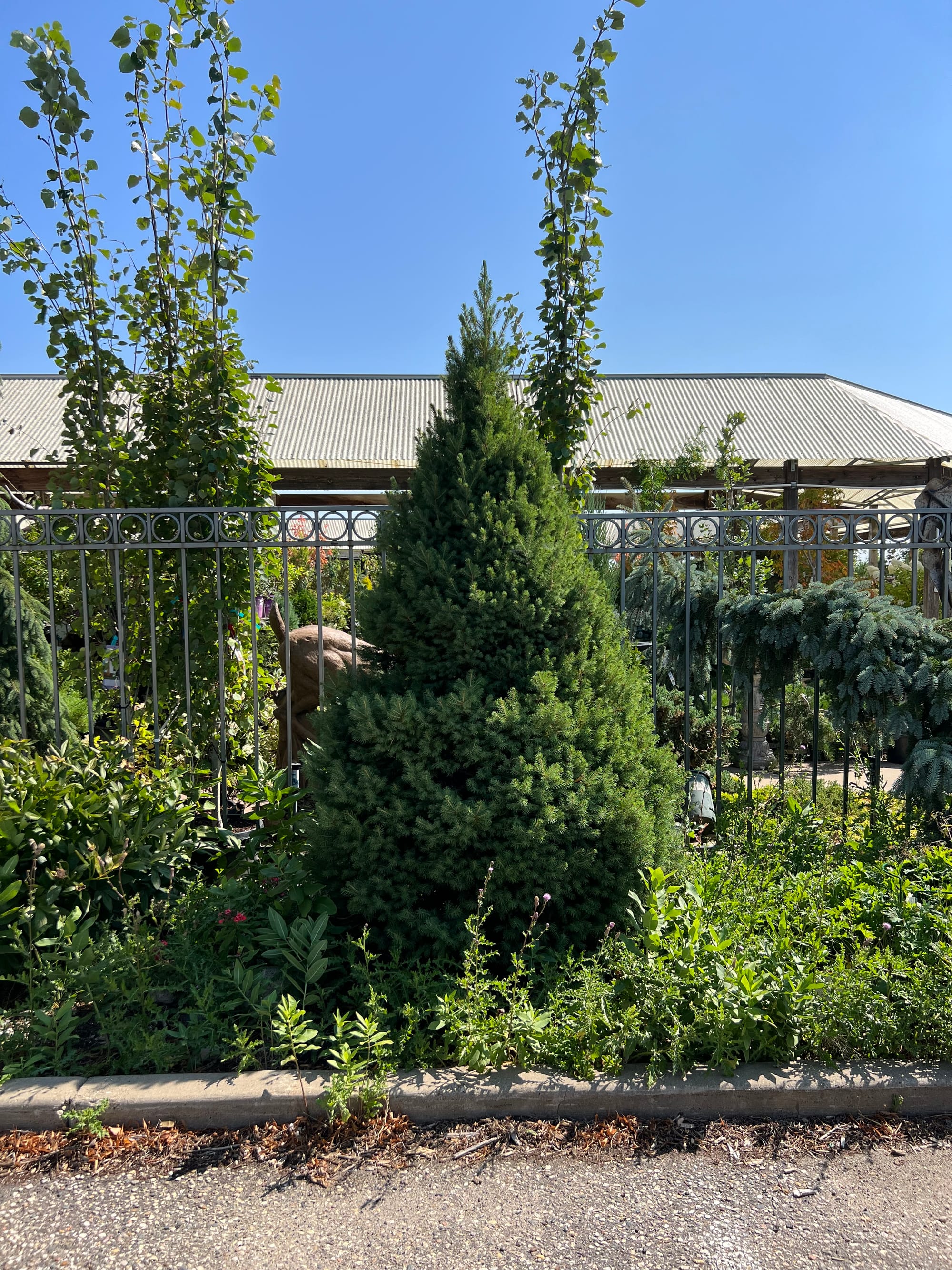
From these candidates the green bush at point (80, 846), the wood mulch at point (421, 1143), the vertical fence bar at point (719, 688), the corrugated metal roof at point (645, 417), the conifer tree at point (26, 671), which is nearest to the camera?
the wood mulch at point (421, 1143)

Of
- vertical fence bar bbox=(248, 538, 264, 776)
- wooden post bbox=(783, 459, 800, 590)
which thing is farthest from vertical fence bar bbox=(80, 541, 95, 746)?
wooden post bbox=(783, 459, 800, 590)

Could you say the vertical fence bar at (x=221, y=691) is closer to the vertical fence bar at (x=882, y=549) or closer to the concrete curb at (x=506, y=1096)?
the concrete curb at (x=506, y=1096)

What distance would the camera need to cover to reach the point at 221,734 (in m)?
4.39

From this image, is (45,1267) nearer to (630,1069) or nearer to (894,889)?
(630,1069)

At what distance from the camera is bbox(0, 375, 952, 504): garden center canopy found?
440 inches

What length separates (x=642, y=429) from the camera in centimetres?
1462

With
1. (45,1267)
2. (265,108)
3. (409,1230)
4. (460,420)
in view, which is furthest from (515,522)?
(265,108)

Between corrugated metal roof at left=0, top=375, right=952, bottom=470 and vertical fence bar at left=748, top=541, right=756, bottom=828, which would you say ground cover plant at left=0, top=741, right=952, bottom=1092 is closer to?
vertical fence bar at left=748, top=541, right=756, bottom=828

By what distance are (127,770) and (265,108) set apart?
135 inches

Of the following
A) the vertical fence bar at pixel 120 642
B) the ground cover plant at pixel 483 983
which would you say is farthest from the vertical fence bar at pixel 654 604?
the vertical fence bar at pixel 120 642

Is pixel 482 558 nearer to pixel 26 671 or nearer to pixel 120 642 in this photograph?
pixel 120 642

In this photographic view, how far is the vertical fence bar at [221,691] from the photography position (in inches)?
171

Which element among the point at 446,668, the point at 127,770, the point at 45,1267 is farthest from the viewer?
the point at 127,770

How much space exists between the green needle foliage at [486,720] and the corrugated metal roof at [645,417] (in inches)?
328
